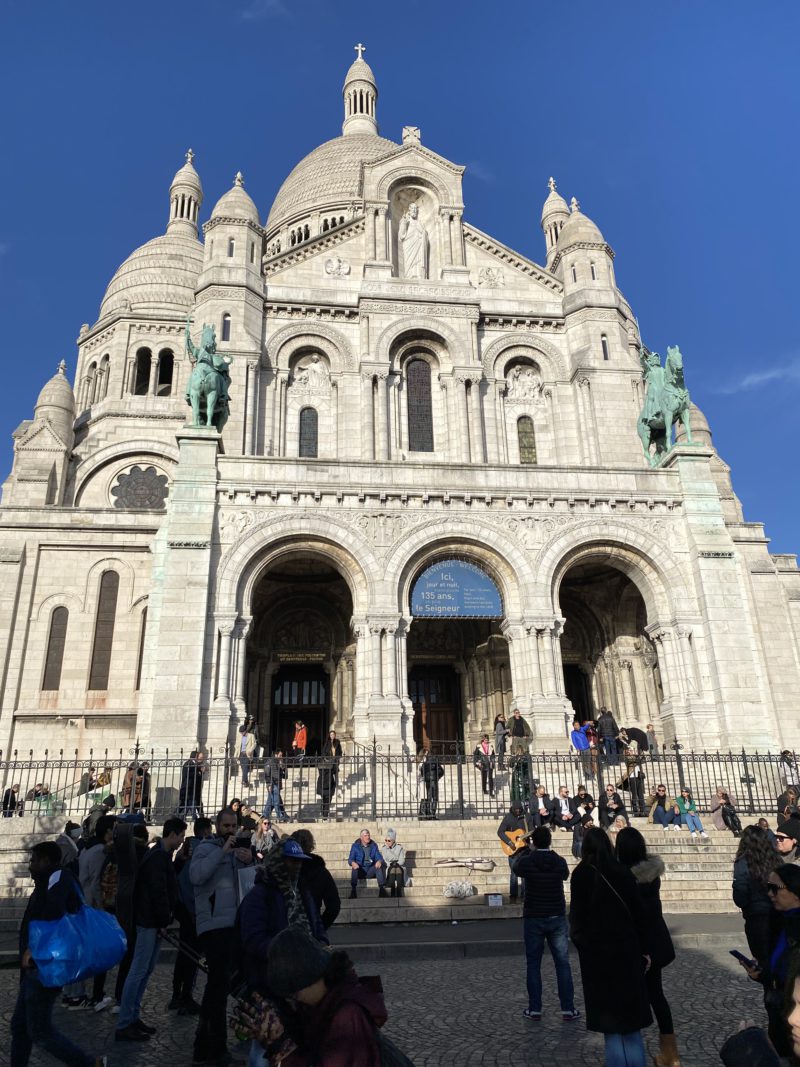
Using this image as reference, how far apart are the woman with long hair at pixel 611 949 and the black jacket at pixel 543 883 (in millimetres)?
1915

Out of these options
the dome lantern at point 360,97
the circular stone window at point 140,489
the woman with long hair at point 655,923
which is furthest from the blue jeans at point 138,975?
the dome lantern at point 360,97

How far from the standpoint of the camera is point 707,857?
1445 centimetres

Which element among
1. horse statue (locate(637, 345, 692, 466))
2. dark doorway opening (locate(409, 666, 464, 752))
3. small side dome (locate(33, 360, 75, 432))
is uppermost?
small side dome (locate(33, 360, 75, 432))

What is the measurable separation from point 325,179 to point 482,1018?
52.9 meters

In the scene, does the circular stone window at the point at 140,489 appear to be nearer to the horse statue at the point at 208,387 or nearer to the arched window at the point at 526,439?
the horse statue at the point at 208,387

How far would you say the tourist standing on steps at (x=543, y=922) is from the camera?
7.00 metres

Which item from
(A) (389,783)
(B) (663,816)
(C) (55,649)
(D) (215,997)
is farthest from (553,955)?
(C) (55,649)

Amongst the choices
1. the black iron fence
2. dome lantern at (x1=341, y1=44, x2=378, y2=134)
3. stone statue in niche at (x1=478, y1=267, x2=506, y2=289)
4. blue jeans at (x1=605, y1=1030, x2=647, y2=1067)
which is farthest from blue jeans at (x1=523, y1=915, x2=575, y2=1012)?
dome lantern at (x1=341, y1=44, x2=378, y2=134)

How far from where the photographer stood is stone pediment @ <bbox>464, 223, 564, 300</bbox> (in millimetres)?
31922

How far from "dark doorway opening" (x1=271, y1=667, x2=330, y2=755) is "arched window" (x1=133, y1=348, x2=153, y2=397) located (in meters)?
21.4

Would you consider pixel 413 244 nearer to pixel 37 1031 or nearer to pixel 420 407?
pixel 420 407

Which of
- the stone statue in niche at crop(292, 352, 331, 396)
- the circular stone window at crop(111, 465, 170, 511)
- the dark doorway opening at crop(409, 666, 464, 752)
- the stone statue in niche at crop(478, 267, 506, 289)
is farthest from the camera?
the circular stone window at crop(111, 465, 170, 511)

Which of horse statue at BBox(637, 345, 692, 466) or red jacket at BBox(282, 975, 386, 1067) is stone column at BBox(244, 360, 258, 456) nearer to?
horse statue at BBox(637, 345, 692, 466)

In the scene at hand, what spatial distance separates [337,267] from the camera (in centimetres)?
3125
